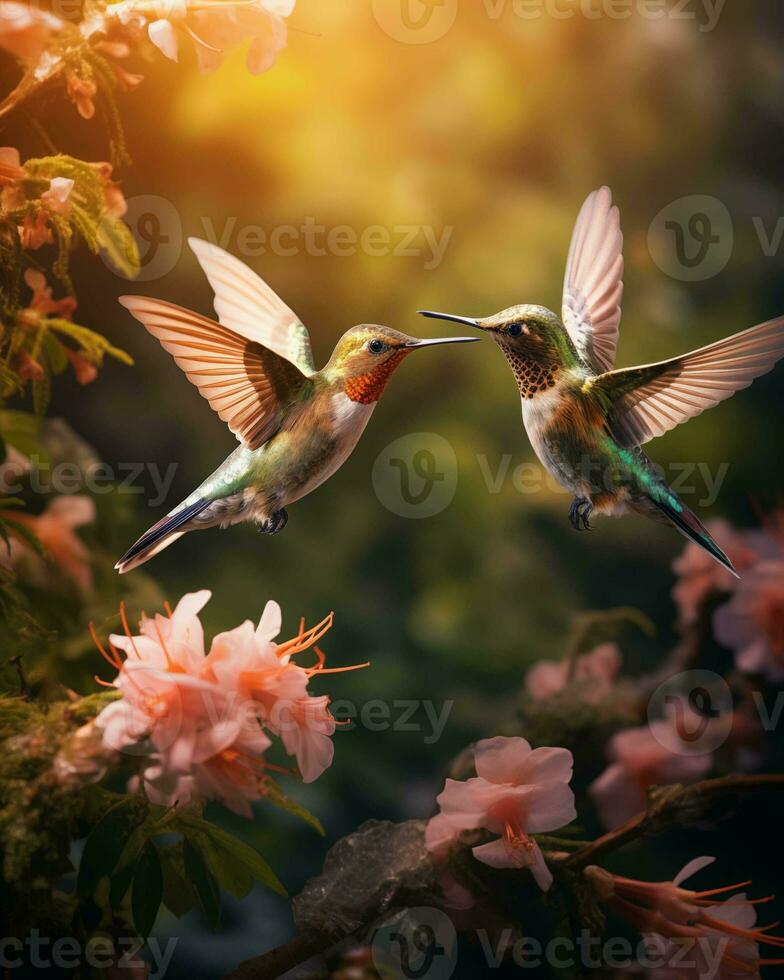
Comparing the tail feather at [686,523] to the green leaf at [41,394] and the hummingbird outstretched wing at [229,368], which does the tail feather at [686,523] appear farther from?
the green leaf at [41,394]

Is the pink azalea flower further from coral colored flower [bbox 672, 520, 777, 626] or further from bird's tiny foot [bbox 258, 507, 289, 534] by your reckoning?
bird's tiny foot [bbox 258, 507, 289, 534]

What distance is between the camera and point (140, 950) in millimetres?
982

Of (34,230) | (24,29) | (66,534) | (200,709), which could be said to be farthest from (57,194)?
(200,709)

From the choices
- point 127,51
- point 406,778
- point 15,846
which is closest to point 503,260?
point 127,51

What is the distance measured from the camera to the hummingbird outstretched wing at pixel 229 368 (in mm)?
837

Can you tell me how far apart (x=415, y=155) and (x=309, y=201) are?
128mm

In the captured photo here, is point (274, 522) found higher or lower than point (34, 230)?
lower

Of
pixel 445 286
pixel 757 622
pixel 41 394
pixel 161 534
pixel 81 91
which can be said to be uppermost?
pixel 81 91

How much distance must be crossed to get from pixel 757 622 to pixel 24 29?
97 cm

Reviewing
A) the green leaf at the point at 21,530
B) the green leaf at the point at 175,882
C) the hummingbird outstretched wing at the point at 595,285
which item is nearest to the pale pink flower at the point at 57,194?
the green leaf at the point at 21,530

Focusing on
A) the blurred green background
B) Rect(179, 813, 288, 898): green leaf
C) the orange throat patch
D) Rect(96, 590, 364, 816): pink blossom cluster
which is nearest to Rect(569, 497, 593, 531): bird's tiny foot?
the blurred green background

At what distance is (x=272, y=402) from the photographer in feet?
2.96

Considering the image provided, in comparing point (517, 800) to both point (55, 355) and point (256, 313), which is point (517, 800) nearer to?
point (256, 313)

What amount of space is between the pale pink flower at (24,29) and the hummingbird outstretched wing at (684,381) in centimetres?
59
